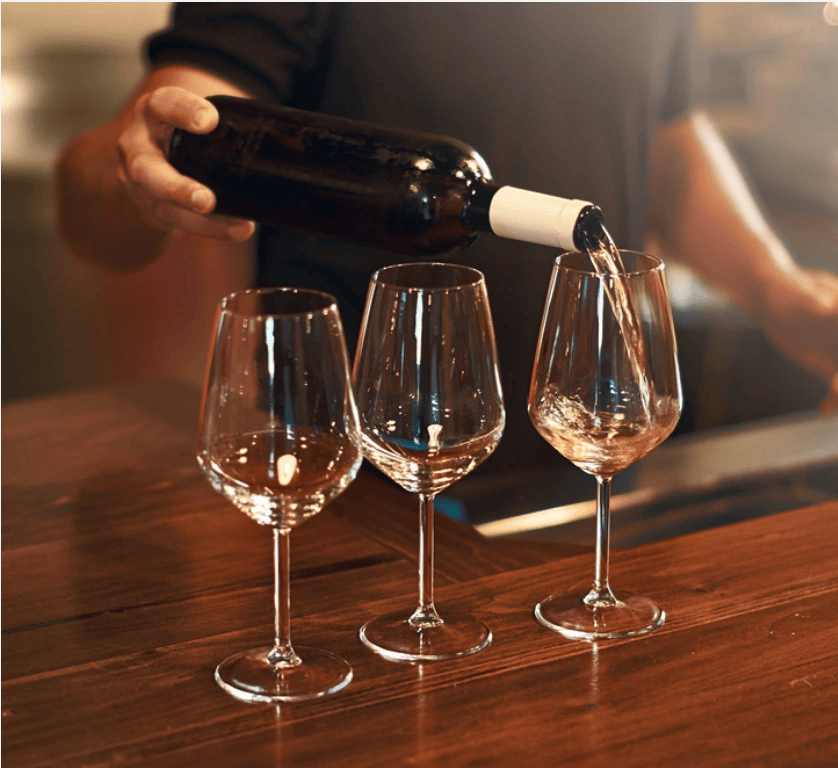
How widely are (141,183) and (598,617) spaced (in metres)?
0.55

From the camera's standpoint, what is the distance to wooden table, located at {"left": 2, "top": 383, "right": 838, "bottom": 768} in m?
0.56

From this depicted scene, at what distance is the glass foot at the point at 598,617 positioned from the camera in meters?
0.68

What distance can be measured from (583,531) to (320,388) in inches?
16.8

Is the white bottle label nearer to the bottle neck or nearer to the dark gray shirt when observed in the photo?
the bottle neck

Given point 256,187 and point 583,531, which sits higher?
point 256,187

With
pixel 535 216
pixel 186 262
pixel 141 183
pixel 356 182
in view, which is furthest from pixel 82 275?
pixel 535 216

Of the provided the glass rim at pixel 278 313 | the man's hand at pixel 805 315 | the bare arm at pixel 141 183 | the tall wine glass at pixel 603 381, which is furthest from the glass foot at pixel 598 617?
the man's hand at pixel 805 315

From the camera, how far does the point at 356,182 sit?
0.85 meters

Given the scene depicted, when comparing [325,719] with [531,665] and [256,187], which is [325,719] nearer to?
[531,665]

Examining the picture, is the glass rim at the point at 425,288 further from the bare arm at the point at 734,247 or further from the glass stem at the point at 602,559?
the bare arm at the point at 734,247

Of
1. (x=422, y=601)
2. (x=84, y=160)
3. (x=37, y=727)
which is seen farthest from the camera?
(x=84, y=160)

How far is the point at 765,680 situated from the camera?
2.04ft

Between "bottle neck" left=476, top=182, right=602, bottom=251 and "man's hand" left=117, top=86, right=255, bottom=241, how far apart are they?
0.30 meters

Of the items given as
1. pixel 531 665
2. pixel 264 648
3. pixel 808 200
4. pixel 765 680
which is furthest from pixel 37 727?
pixel 808 200
